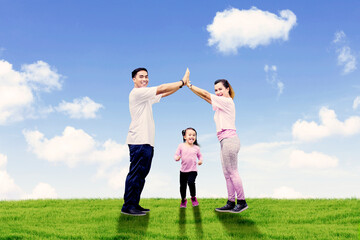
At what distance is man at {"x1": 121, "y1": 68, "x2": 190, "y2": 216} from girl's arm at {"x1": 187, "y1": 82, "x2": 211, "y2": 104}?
1.27 feet

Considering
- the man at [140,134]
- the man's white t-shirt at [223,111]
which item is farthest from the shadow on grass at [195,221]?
the man's white t-shirt at [223,111]

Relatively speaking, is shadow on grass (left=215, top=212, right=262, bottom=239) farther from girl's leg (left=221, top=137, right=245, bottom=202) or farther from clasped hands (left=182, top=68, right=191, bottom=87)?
clasped hands (left=182, top=68, right=191, bottom=87)

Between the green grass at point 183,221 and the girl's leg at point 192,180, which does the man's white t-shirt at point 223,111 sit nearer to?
the girl's leg at point 192,180

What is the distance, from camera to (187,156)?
930 cm

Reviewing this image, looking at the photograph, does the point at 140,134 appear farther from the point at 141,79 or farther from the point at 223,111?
the point at 223,111

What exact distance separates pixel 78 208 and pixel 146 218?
2.62 m

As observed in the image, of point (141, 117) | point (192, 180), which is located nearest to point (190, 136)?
point (192, 180)

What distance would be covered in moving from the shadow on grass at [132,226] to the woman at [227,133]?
75.8 inches

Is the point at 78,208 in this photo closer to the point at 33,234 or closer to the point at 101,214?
the point at 101,214

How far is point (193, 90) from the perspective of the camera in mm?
8242

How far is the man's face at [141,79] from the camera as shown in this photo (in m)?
8.02

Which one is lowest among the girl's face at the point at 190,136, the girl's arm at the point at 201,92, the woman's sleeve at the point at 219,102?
the girl's face at the point at 190,136

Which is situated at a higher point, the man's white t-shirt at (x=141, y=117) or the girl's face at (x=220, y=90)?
the girl's face at (x=220, y=90)

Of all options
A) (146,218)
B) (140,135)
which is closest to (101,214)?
(146,218)
